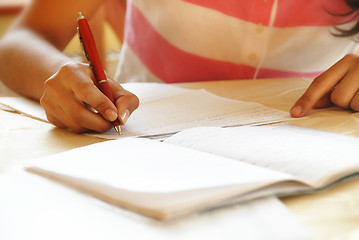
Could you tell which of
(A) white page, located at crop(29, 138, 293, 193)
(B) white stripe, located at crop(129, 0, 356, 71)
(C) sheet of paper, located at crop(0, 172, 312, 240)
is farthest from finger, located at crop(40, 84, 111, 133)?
(B) white stripe, located at crop(129, 0, 356, 71)

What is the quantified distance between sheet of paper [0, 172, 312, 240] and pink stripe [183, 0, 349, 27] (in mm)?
730

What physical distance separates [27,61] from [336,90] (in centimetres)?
57

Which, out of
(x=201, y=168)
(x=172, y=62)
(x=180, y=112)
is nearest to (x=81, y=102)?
(x=180, y=112)

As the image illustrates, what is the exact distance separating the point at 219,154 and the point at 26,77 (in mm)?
497

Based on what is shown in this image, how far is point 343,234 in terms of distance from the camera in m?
0.32

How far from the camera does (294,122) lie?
0.63 meters

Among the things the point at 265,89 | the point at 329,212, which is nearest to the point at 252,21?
the point at 265,89

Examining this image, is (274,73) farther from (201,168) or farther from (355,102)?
(201,168)

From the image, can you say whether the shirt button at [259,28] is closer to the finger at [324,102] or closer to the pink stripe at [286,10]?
the pink stripe at [286,10]

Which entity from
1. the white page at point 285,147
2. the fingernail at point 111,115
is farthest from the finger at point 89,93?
the white page at point 285,147

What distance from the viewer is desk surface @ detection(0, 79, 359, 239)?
0.35 meters

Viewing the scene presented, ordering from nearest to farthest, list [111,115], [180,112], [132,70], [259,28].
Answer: [111,115] < [180,112] < [259,28] < [132,70]

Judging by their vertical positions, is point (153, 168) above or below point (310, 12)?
below

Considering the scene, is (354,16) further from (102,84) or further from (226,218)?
(226,218)
